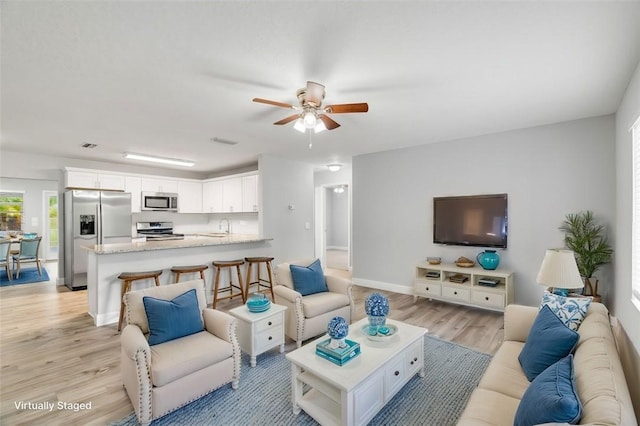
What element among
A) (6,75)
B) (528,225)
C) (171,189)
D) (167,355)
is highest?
(6,75)

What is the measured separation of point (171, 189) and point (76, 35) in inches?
206

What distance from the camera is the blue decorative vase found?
13.1 feet

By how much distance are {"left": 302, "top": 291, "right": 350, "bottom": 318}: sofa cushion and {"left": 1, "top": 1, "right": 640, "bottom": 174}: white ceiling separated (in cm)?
209

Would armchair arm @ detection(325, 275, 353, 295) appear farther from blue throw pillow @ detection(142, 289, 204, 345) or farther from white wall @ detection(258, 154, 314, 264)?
white wall @ detection(258, 154, 314, 264)

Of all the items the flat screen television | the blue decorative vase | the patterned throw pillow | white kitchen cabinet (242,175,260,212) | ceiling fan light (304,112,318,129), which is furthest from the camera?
white kitchen cabinet (242,175,260,212)

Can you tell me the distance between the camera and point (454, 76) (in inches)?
95.9

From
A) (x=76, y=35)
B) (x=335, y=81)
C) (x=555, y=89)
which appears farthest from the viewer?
(x=555, y=89)

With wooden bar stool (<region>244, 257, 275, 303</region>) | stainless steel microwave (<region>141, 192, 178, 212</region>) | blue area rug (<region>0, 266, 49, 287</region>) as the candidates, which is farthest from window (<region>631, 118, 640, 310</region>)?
blue area rug (<region>0, 266, 49, 287</region>)

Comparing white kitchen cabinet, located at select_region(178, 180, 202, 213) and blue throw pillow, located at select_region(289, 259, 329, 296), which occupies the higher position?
white kitchen cabinet, located at select_region(178, 180, 202, 213)

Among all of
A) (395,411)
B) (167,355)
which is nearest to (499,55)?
(395,411)

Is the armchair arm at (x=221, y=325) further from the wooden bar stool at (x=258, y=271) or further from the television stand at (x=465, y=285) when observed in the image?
the television stand at (x=465, y=285)

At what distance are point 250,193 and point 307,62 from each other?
4.06m

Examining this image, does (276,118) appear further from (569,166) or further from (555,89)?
(569,166)

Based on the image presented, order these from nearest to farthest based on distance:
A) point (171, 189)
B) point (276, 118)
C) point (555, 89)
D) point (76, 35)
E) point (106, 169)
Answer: point (76, 35)
point (555, 89)
point (276, 118)
point (106, 169)
point (171, 189)
